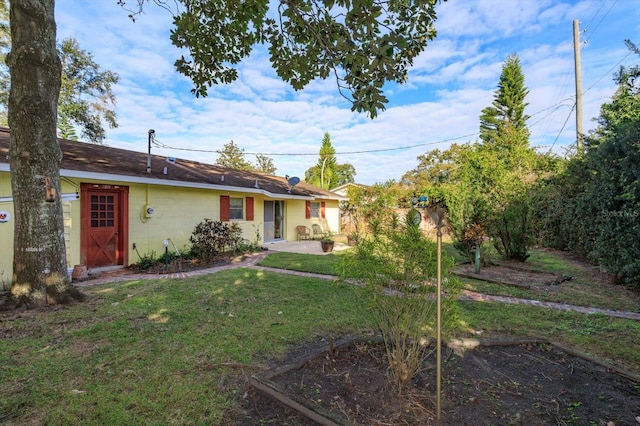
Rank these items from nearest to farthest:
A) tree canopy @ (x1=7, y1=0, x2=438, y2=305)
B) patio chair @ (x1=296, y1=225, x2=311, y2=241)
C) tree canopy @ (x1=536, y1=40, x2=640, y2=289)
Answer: tree canopy @ (x1=7, y1=0, x2=438, y2=305) < tree canopy @ (x1=536, y1=40, x2=640, y2=289) < patio chair @ (x1=296, y1=225, x2=311, y2=241)

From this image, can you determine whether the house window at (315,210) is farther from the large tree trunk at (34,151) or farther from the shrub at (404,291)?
the shrub at (404,291)

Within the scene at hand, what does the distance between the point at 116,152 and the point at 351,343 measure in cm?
1111

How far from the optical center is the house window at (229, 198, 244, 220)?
1229 cm

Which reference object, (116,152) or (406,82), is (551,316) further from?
(116,152)

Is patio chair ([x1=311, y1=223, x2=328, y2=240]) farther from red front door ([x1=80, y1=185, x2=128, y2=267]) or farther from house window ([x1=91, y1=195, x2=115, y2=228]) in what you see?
house window ([x1=91, y1=195, x2=115, y2=228])

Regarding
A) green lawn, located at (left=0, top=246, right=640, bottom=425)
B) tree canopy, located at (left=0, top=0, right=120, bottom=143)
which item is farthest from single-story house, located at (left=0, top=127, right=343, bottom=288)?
tree canopy, located at (left=0, top=0, right=120, bottom=143)

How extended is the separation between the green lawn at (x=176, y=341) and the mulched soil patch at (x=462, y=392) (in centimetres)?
44

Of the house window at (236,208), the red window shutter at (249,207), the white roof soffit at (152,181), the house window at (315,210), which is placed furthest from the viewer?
the house window at (315,210)

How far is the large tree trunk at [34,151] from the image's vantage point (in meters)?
4.65

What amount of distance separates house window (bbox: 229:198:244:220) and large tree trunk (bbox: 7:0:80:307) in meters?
7.32

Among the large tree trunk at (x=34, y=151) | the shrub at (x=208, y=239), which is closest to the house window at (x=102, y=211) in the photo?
the shrub at (x=208, y=239)

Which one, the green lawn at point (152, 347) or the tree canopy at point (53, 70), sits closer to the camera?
the green lawn at point (152, 347)

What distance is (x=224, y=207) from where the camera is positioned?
11.8 meters

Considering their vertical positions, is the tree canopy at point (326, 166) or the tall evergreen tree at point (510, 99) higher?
the tall evergreen tree at point (510, 99)
